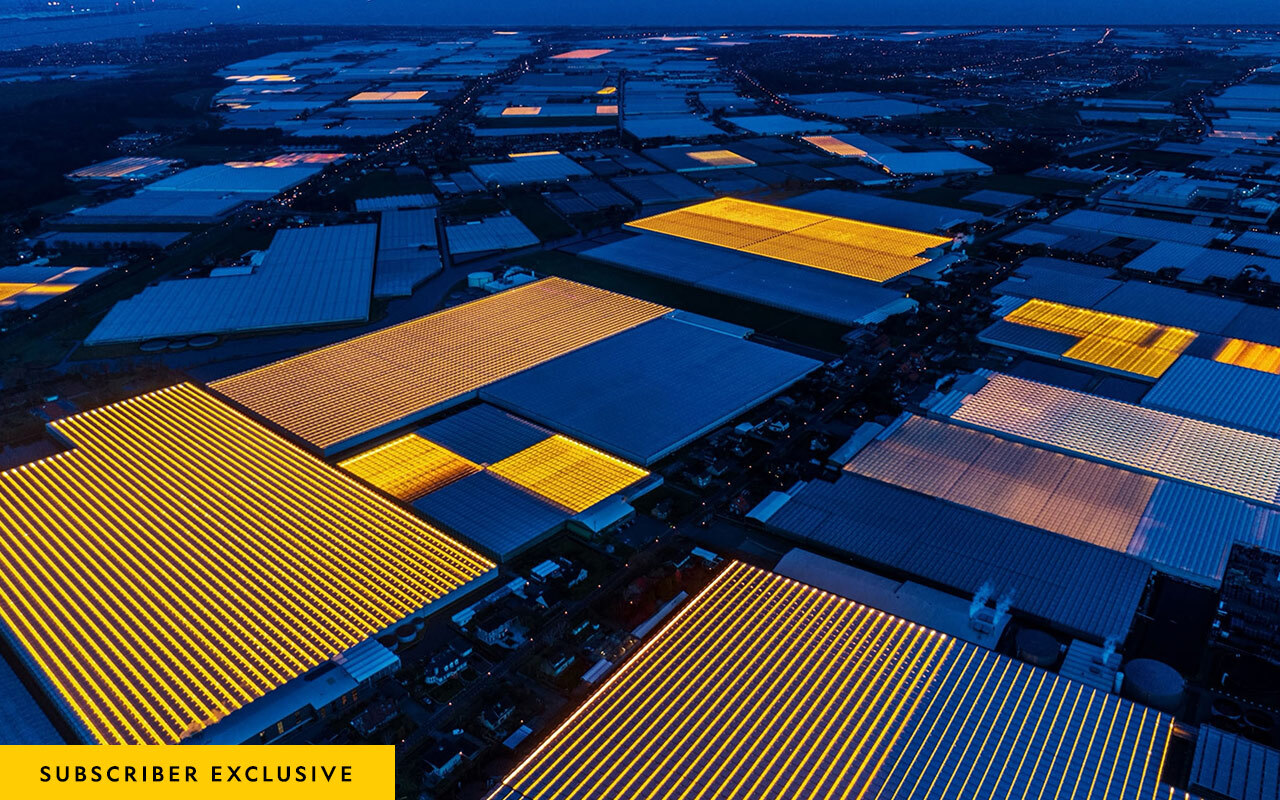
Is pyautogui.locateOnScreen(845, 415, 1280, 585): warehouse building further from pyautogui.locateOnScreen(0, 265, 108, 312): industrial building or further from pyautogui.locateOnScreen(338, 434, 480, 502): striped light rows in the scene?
pyautogui.locateOnScreen(0, 265, 108, 312): industrial building

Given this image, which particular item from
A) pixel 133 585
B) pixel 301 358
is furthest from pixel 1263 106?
pixel 133 585

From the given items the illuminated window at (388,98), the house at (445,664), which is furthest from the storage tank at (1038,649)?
the illuminated window at (388,98)

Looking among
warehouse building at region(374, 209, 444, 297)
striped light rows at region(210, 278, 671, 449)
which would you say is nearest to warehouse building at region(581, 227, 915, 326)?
striped light rows at region(210, 278, 671, 449)

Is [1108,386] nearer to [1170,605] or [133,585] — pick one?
[1170,605]

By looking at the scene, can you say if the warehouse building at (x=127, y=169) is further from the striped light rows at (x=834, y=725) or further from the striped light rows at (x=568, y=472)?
the striped light rows at (x=834, y=725)

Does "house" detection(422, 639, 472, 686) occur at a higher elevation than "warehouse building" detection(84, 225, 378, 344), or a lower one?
lower

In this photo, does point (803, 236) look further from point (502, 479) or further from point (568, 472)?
point (502, 479)
